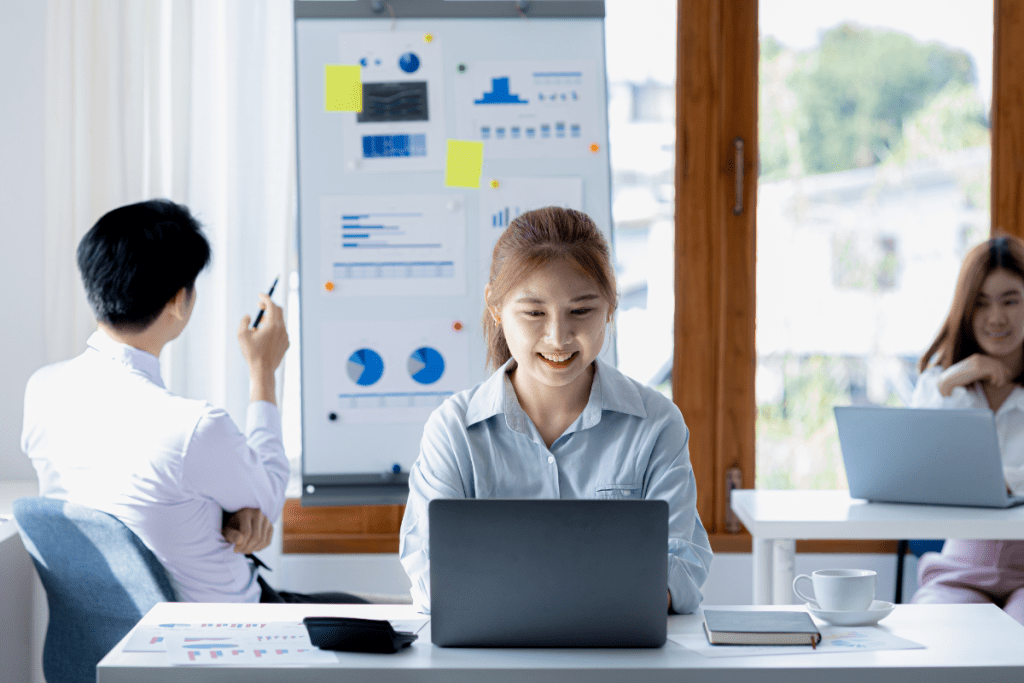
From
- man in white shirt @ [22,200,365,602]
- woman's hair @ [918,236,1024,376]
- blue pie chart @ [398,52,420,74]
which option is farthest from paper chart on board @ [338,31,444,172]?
woman's hair @ [918,236,1024,376]

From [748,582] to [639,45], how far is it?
1737 mm

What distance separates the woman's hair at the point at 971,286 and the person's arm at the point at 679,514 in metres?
1.33

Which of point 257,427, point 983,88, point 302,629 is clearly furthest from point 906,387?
point 302,629

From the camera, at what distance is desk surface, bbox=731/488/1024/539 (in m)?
2.01

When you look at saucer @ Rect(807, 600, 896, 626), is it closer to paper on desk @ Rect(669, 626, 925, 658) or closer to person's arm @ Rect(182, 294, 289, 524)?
paper on desk @ Rect(669, 626, 925, 658)

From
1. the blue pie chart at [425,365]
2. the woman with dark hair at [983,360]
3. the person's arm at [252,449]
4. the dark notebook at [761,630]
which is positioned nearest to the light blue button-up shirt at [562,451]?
the dark notebook at [761,630]

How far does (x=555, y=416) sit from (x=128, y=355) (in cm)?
86

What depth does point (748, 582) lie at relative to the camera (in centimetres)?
299

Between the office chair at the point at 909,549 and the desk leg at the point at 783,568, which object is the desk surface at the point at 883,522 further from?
the office chair at the point at 909,549

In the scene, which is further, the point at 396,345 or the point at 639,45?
the point at 639,45

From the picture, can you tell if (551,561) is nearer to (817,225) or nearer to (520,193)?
(520,193)

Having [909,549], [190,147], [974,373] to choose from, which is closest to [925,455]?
[974,373]

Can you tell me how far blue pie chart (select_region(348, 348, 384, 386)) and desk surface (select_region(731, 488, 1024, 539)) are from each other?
3.38 ft

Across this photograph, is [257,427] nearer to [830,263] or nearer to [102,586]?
[102,586]
